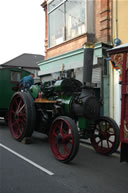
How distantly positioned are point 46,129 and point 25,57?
40.2 metres

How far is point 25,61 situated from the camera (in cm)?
4269

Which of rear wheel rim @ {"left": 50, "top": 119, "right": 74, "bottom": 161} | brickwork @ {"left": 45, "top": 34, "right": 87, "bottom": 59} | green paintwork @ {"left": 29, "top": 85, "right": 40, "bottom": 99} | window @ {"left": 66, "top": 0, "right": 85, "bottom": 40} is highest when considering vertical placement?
window @ {"left": 66, "top": 0, "right": 85, "bottom": 40}

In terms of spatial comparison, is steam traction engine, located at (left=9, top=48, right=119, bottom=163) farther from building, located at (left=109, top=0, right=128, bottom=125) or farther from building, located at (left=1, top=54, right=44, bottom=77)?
building, located at (left=1, top=54, right=44, bottom=77)

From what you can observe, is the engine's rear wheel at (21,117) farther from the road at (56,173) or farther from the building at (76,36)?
the building at (76,36)

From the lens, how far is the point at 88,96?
17.3 ft

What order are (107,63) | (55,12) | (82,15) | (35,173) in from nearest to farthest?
1. (35,173)
2. (107,63)
3. (82,15)
4. (55,12)

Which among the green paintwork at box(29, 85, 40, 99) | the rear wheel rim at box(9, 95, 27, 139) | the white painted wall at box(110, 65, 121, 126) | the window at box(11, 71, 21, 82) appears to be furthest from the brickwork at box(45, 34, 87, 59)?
the rear wheel rim at box(9, 95, 27, 139)

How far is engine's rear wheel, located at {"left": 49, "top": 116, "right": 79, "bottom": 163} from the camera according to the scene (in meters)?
4.54

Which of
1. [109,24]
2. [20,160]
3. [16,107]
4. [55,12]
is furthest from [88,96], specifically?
[55,12]

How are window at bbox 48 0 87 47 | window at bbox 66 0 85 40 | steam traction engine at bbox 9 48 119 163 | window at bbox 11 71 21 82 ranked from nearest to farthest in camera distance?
1. steam traction engine at bbox 9 48 119 163
2. window at bbox 11 71 21 82
3. window at bbox 66 0 85 40
4. window at bbox 48 0 87 47

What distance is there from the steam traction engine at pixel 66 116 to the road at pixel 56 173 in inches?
12.9

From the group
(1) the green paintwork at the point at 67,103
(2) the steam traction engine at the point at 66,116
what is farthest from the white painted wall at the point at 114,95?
(1) the green paintwork at the point at 67,103

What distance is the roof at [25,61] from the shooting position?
131ft

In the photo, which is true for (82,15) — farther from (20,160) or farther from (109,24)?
(20,160)
